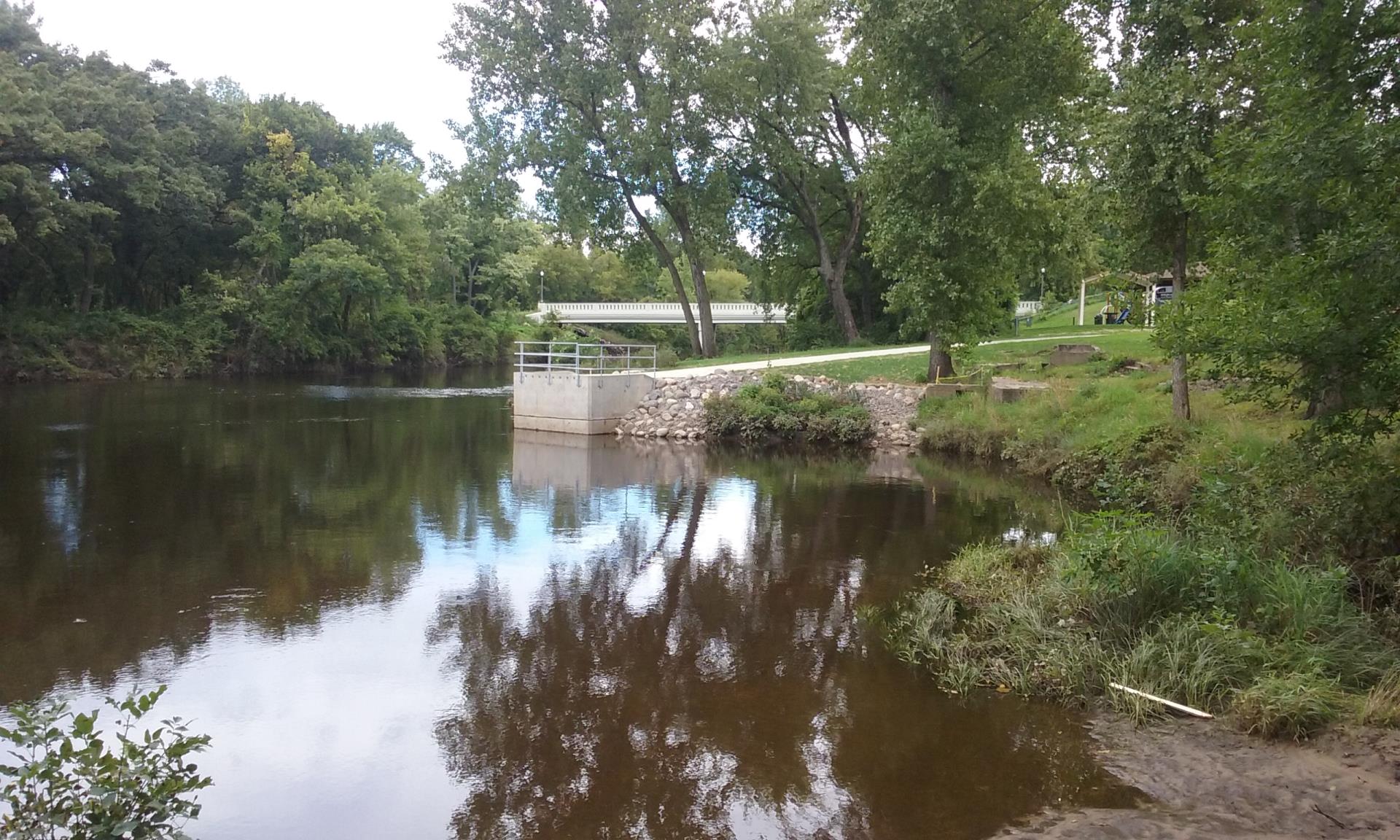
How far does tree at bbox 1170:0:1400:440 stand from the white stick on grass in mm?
2900

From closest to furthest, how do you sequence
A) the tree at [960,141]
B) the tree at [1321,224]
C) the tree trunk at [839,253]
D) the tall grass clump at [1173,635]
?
the tall grass clump at [1173,635] < the tree at [1321,224] < the tree at [960,141] < the tree trunk at [839,253]

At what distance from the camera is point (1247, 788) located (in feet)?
17.8

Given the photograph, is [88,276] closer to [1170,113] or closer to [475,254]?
[475,254]

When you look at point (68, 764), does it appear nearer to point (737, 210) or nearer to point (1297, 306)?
point (1297, 306)

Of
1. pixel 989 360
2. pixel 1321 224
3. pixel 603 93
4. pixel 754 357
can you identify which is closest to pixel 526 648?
pixel 1321 224

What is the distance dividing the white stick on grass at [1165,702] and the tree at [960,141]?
14732mm

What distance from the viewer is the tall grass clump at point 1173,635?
6.32 m

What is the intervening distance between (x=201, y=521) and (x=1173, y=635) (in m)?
11.8

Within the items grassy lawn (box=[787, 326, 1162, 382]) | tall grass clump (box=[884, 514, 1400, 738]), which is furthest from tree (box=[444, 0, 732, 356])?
tall grass clump (box=[884, 514, 1400, 738])

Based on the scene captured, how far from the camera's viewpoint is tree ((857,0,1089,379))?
20625 millimetres

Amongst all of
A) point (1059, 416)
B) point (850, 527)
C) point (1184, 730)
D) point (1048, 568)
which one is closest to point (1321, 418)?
point (1048, 568)

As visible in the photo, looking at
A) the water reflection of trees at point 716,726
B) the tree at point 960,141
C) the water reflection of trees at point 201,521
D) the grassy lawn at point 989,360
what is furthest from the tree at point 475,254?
the water reflection of trees at point 716,726

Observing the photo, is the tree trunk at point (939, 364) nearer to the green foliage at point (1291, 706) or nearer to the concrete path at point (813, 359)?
the concrete path at point (813, 359)

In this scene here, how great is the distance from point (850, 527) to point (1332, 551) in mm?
6302
